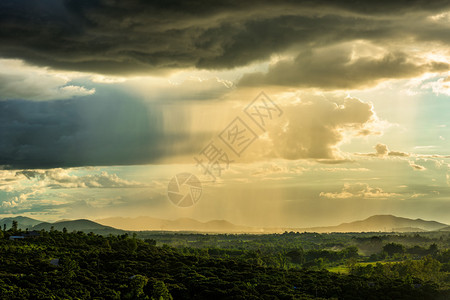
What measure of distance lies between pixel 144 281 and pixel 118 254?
1736 inches

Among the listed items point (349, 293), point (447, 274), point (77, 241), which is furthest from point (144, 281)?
point (447, 274)

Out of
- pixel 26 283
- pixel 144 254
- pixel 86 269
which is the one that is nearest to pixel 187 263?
pixel 144 254

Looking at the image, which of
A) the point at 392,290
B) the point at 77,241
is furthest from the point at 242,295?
the point at 77,241

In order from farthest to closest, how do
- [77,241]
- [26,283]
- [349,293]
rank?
1. [77,241]
2. [349,293]
3. [26,283]

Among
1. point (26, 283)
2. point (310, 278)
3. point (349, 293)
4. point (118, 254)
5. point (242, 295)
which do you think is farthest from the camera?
point (118, 254)

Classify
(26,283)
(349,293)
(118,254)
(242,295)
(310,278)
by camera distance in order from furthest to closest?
(118,254) → (310,278) → (349,293) → (242,295) → (26,283)

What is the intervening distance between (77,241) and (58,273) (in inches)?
2961

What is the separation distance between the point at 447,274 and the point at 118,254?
130 meters

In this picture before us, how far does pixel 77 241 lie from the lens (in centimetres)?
19500

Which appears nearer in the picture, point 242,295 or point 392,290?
point 242,295

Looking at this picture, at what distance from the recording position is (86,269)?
136375 millimetres

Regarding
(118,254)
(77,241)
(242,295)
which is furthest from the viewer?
(77,241)

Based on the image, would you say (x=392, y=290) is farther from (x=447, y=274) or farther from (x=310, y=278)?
(x=447, y=274)

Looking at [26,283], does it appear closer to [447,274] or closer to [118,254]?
[118,254]
